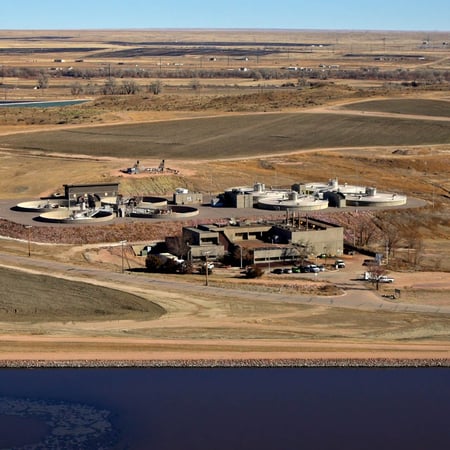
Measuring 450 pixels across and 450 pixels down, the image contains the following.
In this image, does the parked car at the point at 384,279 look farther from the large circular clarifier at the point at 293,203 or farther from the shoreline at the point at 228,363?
the large circular clarifier at the point at 293,203

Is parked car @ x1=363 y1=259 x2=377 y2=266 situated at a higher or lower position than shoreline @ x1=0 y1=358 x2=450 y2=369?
lower

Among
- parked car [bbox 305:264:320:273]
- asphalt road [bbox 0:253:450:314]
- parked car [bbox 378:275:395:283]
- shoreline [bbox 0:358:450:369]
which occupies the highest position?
shoreline [bbox 0:358:450:369]

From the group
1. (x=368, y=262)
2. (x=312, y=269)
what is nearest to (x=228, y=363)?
(x=312, y=269)

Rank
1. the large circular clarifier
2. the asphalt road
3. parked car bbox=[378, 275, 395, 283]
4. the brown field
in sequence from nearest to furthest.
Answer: the brown field → the asphalt road → parked car bbox=[378, 275, 395, 283] → the large circular clarifier

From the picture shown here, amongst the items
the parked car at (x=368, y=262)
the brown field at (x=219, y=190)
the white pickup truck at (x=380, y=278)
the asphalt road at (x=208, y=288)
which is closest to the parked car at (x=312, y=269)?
the brown field at (x=219, y=190)

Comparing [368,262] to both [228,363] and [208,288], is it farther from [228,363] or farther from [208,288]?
[228,363]

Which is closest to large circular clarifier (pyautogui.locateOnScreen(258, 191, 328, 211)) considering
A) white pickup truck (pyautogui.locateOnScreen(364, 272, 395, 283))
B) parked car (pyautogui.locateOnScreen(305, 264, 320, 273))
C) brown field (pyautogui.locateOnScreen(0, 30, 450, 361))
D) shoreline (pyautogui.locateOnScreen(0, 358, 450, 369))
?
brown field (pyautogui.locateOnScreen(0, 30, 450, 361))

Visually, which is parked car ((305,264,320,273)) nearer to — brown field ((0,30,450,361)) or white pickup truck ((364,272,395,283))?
brown field ((0,30,450,361))
